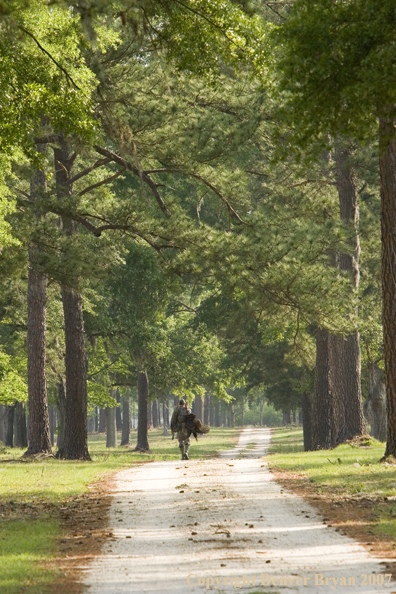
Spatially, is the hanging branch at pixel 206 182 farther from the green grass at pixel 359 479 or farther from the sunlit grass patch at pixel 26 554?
the sunlit grass patch at pixel 26 554

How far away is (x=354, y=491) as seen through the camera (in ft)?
39.2

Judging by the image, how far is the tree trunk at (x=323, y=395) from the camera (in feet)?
88.8

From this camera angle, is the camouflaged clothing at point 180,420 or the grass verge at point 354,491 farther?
the camouflaged clothing at point 180,420

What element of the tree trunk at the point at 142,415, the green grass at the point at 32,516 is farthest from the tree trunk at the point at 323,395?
the tree trunk at the point at 142,415

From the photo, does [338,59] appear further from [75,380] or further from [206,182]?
[75,380]

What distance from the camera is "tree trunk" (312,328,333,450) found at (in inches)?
1065

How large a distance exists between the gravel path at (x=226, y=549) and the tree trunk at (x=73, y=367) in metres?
10.7

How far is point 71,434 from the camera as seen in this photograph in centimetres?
2345

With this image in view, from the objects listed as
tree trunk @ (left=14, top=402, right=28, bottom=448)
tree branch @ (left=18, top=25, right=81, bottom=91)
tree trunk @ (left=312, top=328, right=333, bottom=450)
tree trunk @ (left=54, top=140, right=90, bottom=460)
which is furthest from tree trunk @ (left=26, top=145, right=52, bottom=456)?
tree trunk @ (left=14, top=402, right=28, bottom=448)

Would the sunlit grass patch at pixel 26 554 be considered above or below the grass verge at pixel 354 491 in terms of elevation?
below

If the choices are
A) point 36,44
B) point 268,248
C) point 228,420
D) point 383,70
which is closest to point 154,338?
point 268,248

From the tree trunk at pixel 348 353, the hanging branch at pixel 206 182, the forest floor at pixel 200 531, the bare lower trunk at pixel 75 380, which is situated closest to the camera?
the forest floor at pixel 200 531

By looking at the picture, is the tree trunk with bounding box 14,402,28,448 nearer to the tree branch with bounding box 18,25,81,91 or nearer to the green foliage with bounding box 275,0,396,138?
the tree branch with bounding box 18,25,81,91

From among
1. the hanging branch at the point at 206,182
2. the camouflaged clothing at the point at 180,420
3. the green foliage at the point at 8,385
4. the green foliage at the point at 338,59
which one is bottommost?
the camouflaged clothing at the point at 180,420
